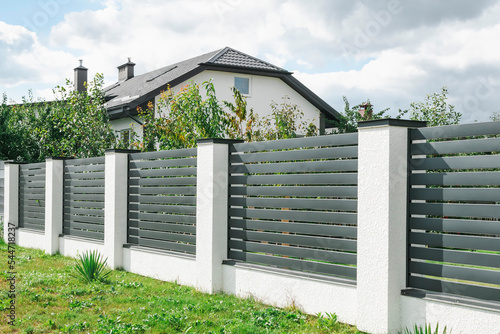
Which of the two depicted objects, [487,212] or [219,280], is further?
[219,280]

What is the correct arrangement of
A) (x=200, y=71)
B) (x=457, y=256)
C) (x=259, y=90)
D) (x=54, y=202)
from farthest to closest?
(x=259, y=90) → (x=200, y=71) → (x=54, y=202) → (x=457, y=256)

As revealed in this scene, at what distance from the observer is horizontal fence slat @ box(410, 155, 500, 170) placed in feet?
14.6

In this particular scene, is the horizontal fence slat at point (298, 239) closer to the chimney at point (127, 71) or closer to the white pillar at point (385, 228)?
the white pillar at point (385, 228)

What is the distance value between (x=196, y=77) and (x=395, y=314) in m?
17.2

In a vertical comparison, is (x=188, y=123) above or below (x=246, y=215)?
above

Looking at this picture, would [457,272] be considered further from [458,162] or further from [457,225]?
[458,162]

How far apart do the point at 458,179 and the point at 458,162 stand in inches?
6.1

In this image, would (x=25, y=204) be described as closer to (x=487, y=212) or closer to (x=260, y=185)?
(x=260, y=185)

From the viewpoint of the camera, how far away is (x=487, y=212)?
443 centimetres

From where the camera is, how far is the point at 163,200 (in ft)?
27.6

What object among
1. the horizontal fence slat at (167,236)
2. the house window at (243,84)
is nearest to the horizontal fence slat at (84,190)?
the horizontal fence slat at (167,236)

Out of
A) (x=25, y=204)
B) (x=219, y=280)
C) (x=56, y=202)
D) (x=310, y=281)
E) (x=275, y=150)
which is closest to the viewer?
(x=310, y=281)

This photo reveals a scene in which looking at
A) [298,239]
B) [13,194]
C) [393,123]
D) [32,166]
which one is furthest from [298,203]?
[13,194]

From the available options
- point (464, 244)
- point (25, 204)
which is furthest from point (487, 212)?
point (25, 204)
